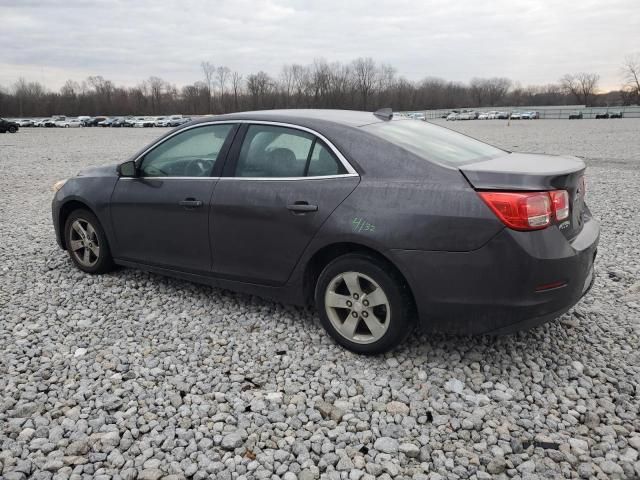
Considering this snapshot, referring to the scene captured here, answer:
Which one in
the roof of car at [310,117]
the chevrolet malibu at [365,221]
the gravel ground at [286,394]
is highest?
the roof of car at [310,117]

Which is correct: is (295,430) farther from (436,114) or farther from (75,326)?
(436,114)

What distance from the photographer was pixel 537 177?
3.06 meters

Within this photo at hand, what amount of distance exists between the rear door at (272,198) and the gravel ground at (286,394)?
22.8 inches

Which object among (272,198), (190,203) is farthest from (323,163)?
(190,203)

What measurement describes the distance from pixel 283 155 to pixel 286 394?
168 cm

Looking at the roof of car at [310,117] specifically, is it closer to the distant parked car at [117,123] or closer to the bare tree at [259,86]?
the distant parked car at [117,123]

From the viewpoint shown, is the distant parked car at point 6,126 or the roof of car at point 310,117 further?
the distant parked car at point 6,126

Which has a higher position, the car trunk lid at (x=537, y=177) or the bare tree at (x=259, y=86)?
the bare tree at (x=259, y=86)

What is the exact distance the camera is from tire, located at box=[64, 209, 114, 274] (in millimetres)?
5145

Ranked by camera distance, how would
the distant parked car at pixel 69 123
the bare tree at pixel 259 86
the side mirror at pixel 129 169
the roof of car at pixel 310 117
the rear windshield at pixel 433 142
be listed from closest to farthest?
the rear windshield at pixel 433 142 → the roof of car at pixel 310 117 → the side mirror at pixel 129 169 → the distant parked car at pixel 69 123 → the bare tree at pixel 259 86

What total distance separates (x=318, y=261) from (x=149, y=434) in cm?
155

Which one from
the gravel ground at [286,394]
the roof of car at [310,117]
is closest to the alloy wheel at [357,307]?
the gravel ground at [286,394]

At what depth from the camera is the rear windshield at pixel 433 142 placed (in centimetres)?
353

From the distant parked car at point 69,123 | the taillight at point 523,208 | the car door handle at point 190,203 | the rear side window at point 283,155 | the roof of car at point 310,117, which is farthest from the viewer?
the distant parked car at point 69,123
